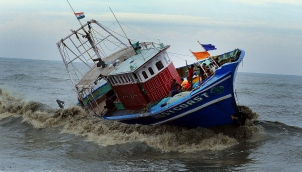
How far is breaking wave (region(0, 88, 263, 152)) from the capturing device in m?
14.4

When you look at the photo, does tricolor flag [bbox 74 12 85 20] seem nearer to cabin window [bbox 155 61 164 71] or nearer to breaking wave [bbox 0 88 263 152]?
breaking wave [bbox 0 88 263 152]

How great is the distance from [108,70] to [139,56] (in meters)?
1.60

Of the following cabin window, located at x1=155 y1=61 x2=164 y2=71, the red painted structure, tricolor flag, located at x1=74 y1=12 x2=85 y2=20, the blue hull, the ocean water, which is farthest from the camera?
tricolor flag, located at x1=74 y1=12 x2=85 y2=20

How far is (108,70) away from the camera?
17.5 meters

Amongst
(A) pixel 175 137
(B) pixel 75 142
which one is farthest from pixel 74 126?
(A) pixel 175 137

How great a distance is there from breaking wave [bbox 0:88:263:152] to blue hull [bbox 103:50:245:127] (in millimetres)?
347

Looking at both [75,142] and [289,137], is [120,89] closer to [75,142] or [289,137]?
[75,142]

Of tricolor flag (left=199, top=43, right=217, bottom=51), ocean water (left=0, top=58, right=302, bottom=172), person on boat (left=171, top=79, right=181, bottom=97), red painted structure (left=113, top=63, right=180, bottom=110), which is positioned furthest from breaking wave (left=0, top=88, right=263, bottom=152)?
tricolor flag (left=199, top=43, right=217, bottom=51)

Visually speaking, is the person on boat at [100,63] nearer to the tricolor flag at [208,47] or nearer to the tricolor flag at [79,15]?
the tricolor flag at [79,15]

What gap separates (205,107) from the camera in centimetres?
1413

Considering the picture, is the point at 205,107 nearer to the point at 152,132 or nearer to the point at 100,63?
the point at 152,132

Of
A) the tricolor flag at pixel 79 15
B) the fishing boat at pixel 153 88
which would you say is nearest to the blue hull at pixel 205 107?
the fishing boat at pixel 153 88

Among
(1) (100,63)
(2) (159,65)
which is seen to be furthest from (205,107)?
(1) (100,63)

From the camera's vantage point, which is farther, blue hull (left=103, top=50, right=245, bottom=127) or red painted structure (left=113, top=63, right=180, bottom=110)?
red painted structure (left=113, top=63, right=180, bottom=110)
